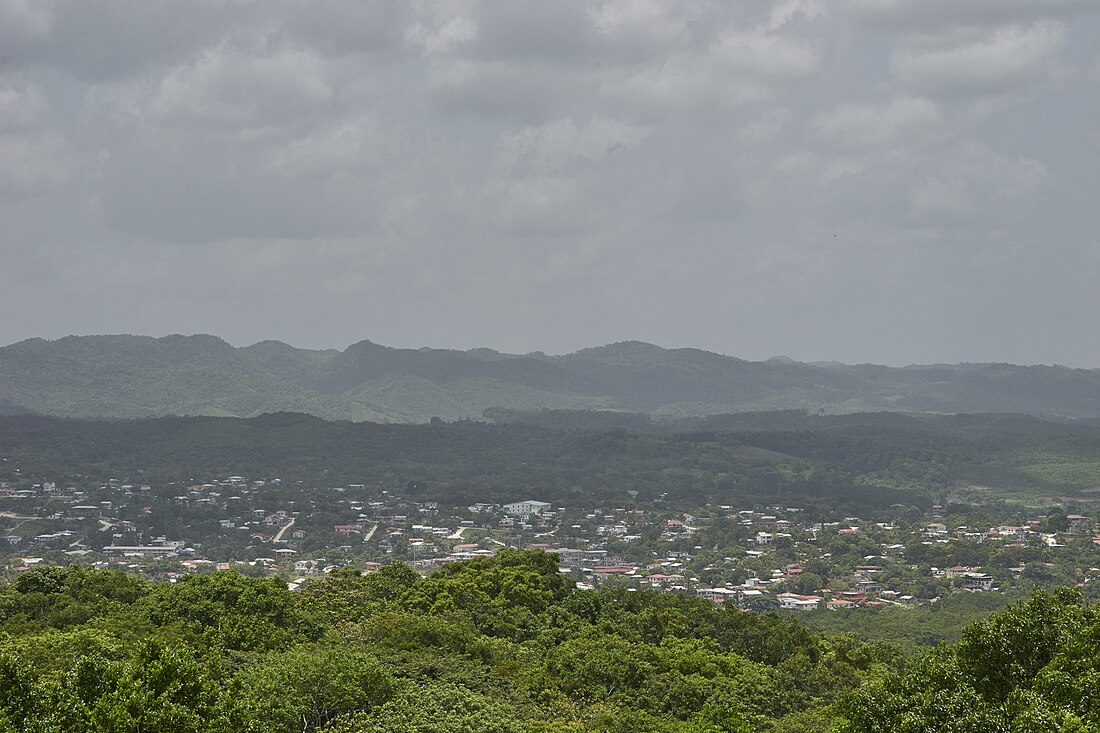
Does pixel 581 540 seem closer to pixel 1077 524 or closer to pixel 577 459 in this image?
pixel 1077 524

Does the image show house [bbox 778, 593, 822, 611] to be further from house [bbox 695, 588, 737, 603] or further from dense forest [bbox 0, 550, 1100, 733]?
dense forest [bbox 0, 550, 1100, 733]

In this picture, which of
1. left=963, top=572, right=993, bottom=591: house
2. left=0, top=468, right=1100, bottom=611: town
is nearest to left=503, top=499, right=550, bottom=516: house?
left=0, top=468, right=1100, bottom=611: town

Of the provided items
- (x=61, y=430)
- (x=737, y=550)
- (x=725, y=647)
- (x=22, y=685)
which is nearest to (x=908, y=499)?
(x=737, y=550)

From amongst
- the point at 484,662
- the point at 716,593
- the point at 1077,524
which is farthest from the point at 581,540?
the point at 484,662

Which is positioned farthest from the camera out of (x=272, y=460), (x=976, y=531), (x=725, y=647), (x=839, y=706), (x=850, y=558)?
(x=272, y=460)

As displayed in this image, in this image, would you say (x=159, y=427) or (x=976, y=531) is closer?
(x=976, y=531)

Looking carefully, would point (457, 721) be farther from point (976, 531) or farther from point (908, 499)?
point (908, 499)

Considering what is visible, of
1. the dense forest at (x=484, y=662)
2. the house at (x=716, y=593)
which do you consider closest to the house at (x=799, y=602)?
the house at (x=716, y=593)
